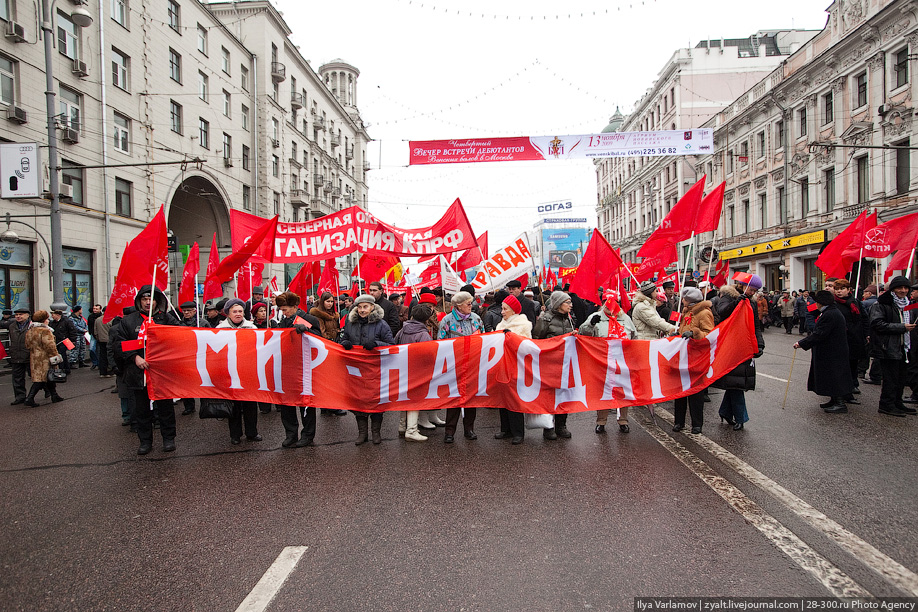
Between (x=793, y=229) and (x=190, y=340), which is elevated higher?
(x=793, y=229)

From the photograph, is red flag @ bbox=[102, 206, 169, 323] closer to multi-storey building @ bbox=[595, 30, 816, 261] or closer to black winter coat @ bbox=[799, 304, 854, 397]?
black winter coat @ bbox=[799, 304, 854, 397]

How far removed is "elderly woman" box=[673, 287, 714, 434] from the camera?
6.48 metres

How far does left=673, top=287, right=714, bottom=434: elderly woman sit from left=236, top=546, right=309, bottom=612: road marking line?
464 centimetres

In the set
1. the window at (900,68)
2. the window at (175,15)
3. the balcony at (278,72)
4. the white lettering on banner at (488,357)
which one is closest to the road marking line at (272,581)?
the white lettering on banner at (488,357)

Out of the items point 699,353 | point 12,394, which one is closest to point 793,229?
point 699,353

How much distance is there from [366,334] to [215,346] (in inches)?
70.5

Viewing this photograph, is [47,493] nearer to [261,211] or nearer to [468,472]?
[468,472]

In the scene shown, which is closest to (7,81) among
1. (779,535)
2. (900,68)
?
(779,535)

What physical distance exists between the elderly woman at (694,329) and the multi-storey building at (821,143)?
15105 millimetres

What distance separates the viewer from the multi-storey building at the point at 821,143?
23125 mm

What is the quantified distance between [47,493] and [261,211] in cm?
3329

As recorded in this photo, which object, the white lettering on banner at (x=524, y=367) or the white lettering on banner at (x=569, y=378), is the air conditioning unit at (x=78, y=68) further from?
the white lettering on banner at (x=569, y=378)

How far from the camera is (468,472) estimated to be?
5203mm

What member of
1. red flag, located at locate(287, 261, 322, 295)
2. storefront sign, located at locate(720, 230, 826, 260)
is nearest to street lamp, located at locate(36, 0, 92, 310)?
red flag, located at locate(287, 261, 322, 295)
